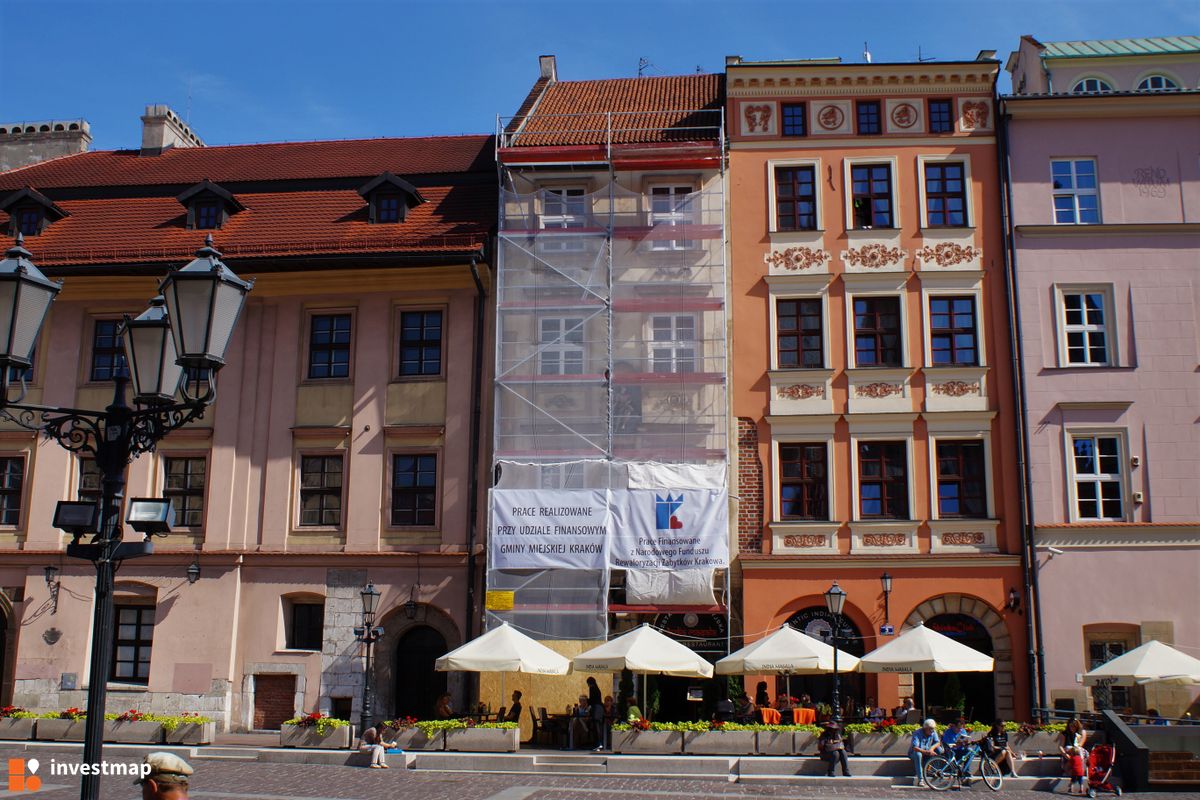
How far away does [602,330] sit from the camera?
1052 inches

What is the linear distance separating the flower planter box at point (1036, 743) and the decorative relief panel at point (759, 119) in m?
14.4

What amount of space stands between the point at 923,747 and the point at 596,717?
6.44 m

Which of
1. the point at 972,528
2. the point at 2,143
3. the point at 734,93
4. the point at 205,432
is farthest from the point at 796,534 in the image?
the point at 2,143

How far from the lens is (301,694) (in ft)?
84.8

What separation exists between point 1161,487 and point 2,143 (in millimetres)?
34148

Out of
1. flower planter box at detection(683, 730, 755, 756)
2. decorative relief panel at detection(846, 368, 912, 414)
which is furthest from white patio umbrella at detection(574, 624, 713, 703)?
decorative relief panel at detection(846, 368, 912, 414)

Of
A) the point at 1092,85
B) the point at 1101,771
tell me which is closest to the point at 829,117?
the point at 1092,85

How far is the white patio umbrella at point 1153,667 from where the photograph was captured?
2147 centimetres

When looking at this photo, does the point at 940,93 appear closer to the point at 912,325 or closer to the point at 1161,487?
the point at 912,325

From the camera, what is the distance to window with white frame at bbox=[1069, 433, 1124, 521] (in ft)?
82.9

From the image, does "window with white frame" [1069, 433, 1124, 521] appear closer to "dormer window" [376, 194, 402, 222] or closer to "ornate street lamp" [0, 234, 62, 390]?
"dormer window" [376, 194, 402, 222]

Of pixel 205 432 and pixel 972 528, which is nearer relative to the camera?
pixel 972 528

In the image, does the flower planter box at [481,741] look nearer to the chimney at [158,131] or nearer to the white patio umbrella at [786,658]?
the white patio umbrella at [786,658]

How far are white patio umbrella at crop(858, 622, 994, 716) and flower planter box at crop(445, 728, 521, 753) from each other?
6.67m
